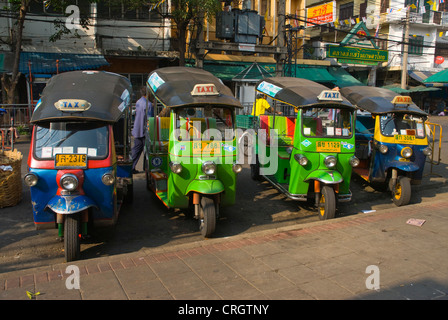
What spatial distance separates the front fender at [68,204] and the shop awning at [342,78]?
21260mm

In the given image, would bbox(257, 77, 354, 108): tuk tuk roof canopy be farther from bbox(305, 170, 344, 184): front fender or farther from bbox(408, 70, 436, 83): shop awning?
bbox(408, 70, 436, 83): shop awning

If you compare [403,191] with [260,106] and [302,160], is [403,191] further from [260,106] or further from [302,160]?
[260,106]

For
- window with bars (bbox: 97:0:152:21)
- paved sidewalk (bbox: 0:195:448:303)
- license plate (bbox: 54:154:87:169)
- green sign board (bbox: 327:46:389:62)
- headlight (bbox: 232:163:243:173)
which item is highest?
window with bars (bbox: 97:0:152:21)

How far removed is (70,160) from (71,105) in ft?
2.44

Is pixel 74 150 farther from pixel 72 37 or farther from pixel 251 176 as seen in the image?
pixel 72 37

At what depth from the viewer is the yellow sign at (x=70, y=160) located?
5.15 m

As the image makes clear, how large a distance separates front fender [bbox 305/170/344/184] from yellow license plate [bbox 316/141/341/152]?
0.41 meters

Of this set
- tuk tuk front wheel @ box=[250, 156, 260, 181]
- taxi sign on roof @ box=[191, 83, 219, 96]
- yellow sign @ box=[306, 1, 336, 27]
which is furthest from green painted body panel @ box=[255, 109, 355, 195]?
yellow sign @ box=[306, 1, 336, 27]

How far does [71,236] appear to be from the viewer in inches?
192

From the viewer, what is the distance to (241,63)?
70.1ft

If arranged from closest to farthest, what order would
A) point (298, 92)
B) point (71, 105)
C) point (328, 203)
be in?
point (71, 105) < point (328, 203) < point (298, 92)

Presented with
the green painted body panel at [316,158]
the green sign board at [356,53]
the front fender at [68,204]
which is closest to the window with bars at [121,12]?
the green sign board at [356,53]

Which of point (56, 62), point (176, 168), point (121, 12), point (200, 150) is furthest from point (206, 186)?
point (121, 12)

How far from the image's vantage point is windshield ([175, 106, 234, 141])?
649cm
